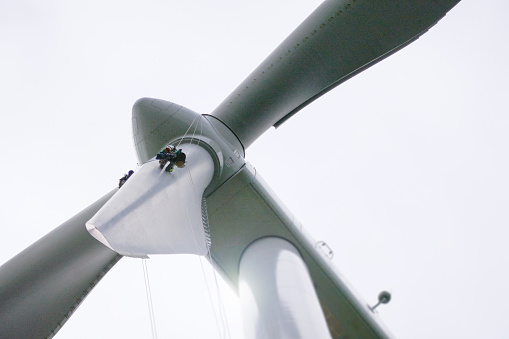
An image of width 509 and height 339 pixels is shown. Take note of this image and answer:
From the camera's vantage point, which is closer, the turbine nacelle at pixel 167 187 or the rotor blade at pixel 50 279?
the turbine nacelle at pixel 167 187

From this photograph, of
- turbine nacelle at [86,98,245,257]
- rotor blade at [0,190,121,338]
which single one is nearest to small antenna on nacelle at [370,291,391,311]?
turbine nacelle at [86,98,245,257]

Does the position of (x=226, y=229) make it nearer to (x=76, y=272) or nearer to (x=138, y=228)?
(x=76, y=272)

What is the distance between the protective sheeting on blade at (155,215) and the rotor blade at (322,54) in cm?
231

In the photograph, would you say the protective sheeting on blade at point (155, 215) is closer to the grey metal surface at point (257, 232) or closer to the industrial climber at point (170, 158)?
the industrial climber at point (170, 158)

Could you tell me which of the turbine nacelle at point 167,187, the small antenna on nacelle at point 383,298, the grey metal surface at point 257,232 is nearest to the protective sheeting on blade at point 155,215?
the turbine nacelle at point 167,187

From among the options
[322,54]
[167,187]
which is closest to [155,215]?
[167,187]

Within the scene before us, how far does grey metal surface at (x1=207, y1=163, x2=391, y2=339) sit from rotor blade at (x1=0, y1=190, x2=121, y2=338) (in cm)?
254

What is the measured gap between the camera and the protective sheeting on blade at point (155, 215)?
4516 millimetres

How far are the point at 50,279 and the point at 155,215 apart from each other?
100 inches

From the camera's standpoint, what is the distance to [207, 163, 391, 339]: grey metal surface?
8.61 meters

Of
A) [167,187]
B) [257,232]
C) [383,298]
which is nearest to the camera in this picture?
[167,187]

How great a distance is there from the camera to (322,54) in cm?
756

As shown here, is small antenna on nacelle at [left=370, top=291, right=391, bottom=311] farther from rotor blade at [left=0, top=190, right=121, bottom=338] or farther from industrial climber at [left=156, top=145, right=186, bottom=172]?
industrial climber at [left=156, top=145, right=186, bottom=172]

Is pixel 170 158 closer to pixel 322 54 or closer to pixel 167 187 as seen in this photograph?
pixel 167 187
